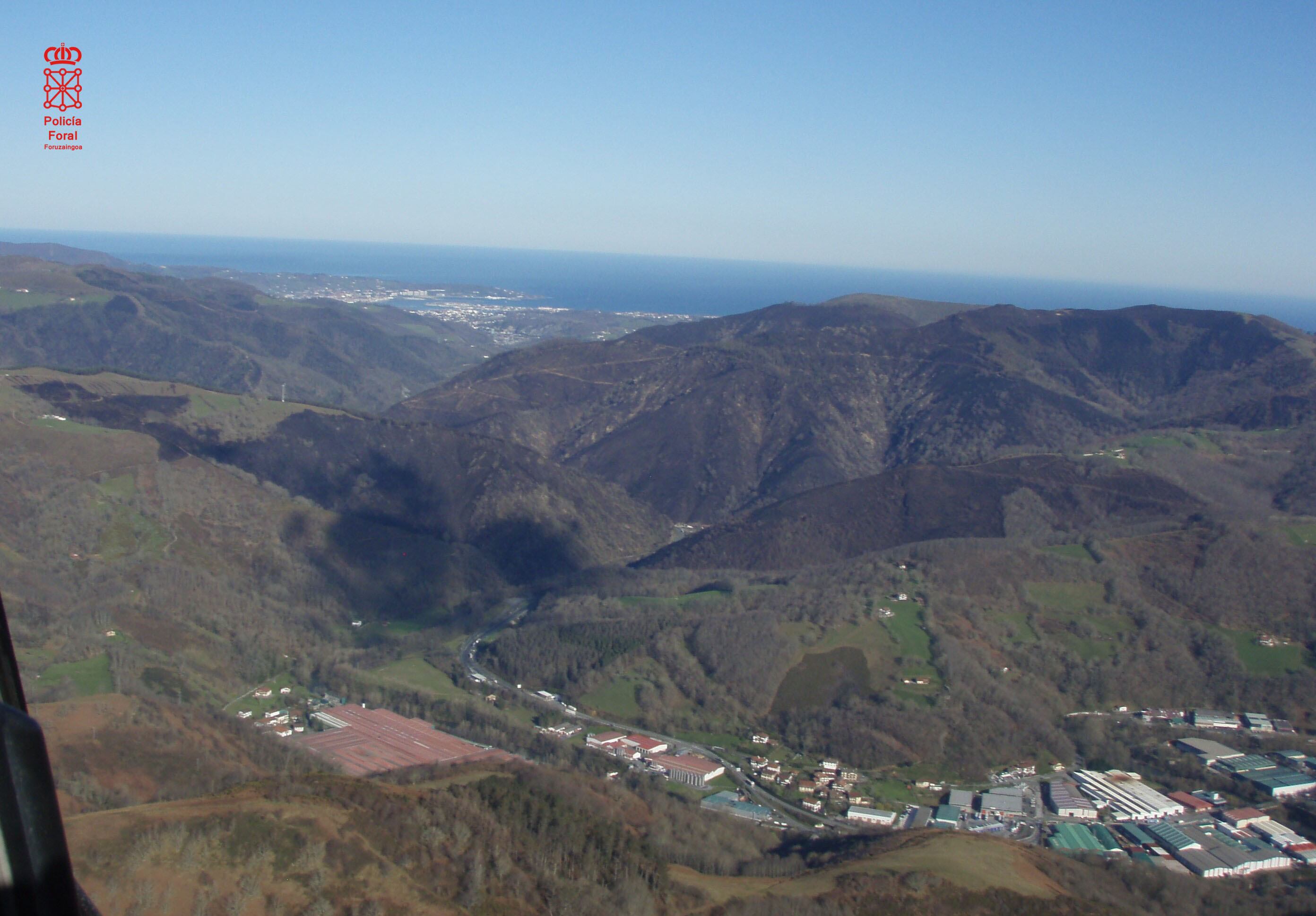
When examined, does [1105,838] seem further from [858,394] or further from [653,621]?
[858,394]

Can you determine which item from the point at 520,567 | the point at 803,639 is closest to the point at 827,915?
the point at 803,639

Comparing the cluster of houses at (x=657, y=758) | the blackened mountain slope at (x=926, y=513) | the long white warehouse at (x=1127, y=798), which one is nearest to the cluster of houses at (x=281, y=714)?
the cluster of houses at (x=657, y=758)

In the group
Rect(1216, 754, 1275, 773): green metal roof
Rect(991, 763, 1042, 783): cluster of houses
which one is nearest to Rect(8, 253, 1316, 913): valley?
Rect(991, 763, 1042, 783): cluster of houses

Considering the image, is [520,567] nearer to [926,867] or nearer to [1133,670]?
[1133,670]

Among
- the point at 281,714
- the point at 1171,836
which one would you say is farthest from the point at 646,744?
the point at 1171,836

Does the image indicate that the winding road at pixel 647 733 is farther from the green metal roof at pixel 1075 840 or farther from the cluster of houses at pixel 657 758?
the green metal roof at pixel 1075 840

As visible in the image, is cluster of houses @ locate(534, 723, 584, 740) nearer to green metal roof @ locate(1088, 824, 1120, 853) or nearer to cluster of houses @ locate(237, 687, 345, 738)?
cluster of houses @ locate(237, 687, 345, 738)
